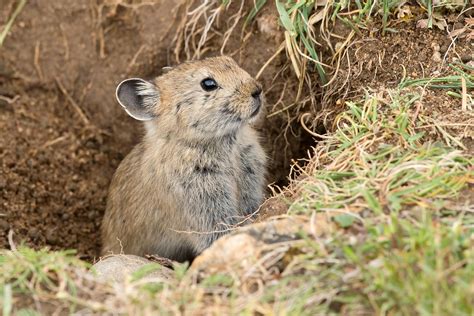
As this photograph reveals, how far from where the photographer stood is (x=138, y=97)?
6.76 metres

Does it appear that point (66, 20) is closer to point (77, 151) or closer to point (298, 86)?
point (77, 151)

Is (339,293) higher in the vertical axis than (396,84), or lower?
lower

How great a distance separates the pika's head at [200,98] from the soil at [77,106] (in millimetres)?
1228

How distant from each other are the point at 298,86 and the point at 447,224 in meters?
3.50

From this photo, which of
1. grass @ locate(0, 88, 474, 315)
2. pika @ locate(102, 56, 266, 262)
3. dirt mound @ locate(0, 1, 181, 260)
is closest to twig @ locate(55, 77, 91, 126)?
dirt mound @ locate(0, 1, 181, 260)

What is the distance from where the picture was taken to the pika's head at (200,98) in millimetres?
6309

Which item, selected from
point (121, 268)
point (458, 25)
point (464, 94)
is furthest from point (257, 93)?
point (121, 268)

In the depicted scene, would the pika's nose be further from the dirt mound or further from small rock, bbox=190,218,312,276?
the dirt mound

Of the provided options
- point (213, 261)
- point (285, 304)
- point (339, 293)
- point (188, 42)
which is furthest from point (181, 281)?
point (188, 42)

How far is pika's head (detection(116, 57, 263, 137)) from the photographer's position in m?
6.31

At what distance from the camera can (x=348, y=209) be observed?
14.6 ft

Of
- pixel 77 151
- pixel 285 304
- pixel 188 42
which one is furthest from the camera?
pixel 77 151

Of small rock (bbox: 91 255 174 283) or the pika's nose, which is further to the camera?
the pika's nose

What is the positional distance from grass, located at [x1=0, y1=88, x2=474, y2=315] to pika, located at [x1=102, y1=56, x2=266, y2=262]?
5.02ft
